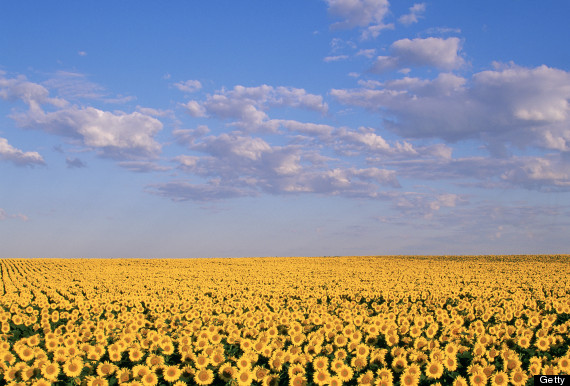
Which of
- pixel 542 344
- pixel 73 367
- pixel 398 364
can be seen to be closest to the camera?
pixel 73 367

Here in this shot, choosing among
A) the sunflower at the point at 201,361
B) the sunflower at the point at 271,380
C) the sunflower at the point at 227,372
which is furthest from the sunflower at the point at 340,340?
the sunflower at the point at 201,361

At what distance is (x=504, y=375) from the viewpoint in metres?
7.49

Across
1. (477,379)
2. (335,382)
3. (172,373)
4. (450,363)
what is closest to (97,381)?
(172,373)

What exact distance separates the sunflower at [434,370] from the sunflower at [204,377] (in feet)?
11.7

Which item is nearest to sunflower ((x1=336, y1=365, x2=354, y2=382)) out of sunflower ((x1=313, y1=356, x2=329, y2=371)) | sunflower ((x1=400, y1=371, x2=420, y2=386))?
sunflower ((x1=313, y1=356, x2=329, y2=371))

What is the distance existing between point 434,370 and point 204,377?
3827 millimetres

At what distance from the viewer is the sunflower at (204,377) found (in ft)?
23.9

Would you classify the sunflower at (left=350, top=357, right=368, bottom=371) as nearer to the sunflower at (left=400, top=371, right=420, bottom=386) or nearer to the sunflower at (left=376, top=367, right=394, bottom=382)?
the sunflower at (left=376, top=367, right=394, bottom=382)

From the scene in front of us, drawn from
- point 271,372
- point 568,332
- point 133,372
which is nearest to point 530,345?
point 568,332

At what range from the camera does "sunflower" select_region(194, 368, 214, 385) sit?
7.28 metres

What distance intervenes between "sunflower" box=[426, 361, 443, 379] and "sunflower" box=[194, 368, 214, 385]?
3562mm

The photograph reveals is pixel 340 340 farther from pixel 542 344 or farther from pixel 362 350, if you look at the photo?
pixel 542 344

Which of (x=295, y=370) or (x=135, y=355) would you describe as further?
(x=135, y=355)

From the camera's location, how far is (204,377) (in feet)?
24.1
